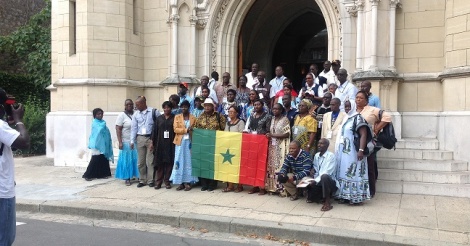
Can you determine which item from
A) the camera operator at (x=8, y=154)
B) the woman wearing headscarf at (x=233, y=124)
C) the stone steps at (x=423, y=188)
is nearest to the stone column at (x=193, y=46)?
the woman wearing headscarf at (x=233, y=124)

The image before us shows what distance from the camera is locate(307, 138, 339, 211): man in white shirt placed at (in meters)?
6.75

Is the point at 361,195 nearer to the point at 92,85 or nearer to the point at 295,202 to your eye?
the point at 295,202

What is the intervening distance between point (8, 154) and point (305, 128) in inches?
193

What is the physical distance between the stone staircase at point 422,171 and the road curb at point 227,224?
8.31ft

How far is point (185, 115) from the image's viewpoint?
8.53 m

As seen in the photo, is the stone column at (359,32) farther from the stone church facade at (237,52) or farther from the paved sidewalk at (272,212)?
the paved sidewalk at (272,212)

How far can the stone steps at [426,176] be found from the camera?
25.2 feet

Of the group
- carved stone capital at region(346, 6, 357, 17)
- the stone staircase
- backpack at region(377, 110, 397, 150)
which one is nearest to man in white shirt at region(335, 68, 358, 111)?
backpack at region(377, 110, 397, 150)

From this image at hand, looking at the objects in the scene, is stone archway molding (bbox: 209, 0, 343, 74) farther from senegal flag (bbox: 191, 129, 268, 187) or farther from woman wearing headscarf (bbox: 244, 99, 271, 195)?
woman wearing headscarf (bbox: 244, 99, 271, 195)

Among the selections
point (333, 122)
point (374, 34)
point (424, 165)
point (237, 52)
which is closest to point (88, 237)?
point (333, 122)

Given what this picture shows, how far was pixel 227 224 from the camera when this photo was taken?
20.5ft

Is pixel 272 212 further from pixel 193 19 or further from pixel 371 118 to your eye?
pixel 193 19

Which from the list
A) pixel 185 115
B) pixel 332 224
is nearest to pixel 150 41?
pixel 185 115

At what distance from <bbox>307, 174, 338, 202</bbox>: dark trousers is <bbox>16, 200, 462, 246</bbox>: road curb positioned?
101 cm
